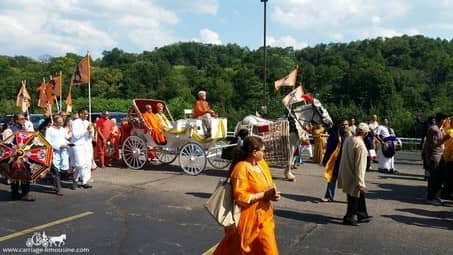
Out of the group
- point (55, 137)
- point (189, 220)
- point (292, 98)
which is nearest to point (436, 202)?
point (292, 98)

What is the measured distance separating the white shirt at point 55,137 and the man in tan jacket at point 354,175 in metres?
6.03

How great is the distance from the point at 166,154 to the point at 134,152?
1.02m

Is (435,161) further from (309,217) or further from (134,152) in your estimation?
(134,152)

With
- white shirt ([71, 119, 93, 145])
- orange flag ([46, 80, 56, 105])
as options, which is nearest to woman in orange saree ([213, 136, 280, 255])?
white shirt ([71, 119, 93, 145])

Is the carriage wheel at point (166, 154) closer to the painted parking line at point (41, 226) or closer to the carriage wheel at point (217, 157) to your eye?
the carriage wheel at point (217, 157)

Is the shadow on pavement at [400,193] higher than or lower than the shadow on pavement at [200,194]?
lower

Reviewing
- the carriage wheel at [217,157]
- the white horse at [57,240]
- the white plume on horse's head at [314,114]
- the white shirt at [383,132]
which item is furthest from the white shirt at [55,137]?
the white shirt at [383,132]

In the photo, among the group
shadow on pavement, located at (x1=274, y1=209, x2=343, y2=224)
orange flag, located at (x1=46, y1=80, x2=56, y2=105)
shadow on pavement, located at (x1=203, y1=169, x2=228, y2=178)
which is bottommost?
shadow on pavement, located at (x1=274, y1=209, x2=343, y2=224)

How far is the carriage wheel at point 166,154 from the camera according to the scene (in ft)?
41.3

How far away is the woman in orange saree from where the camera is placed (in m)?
4.30

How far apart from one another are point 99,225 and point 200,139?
518 cm

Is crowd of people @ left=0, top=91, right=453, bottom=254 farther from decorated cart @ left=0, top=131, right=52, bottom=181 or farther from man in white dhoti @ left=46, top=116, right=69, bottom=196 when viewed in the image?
decorated cart @ left=0, top=131, right=52, bottom=181

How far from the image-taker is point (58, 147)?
31.9 ft

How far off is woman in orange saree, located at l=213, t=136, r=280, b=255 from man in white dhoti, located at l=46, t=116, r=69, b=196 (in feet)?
20.5
